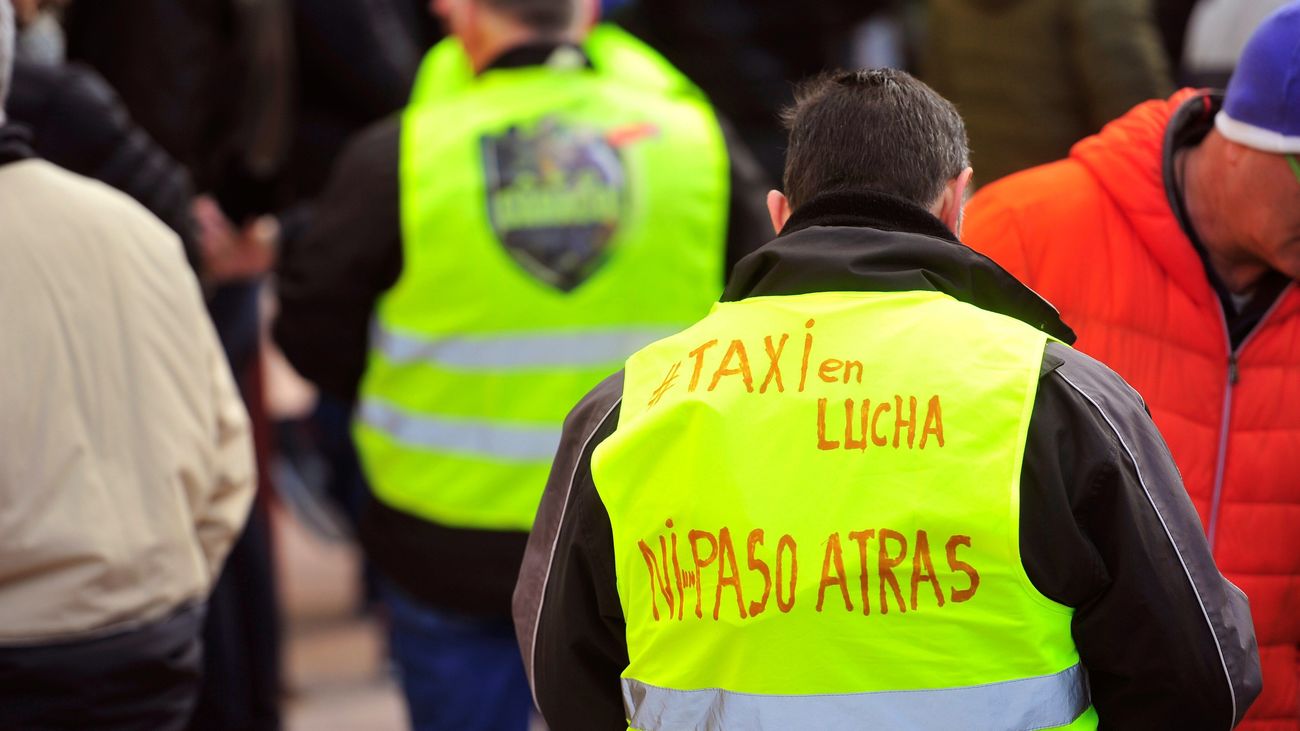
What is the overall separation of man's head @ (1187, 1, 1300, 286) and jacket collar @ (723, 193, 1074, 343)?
2.00 ft

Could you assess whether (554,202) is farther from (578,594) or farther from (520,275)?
(578,594)

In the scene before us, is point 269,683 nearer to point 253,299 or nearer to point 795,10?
point 253,299

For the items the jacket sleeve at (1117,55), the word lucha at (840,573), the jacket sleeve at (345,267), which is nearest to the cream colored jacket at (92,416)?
the jacket sleeve at (345,267)

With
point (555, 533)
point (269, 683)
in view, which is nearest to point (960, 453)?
point (555, 533)

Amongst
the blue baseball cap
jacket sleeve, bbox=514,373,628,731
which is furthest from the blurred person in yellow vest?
the blue baseball cap

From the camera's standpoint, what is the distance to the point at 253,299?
505cm

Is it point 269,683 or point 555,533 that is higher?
point 555,533

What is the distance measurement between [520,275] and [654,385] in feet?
4.82

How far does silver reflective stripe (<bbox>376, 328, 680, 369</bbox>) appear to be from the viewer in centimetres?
364

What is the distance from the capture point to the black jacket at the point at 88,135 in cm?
371

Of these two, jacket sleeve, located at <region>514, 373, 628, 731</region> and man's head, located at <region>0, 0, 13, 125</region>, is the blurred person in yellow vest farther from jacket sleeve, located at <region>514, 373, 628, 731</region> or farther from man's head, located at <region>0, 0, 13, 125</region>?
jacket sleeve, located at <region>514, 373, 628, 731</region>

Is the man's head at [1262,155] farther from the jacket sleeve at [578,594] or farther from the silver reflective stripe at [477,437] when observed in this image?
the silver reflective stripe at [477,437]

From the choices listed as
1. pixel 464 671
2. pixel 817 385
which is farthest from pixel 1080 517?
pixel 464 671

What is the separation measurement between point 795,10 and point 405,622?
3371mm
